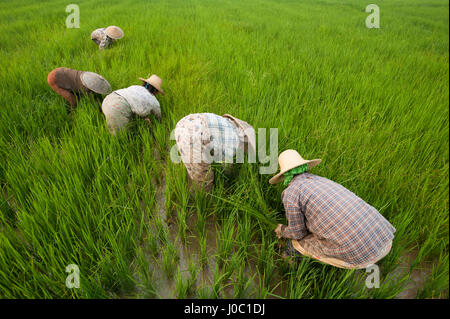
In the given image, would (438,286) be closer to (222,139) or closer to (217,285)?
(217,285)

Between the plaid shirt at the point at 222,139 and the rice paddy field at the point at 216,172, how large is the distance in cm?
13

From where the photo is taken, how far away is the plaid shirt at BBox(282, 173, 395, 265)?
78 cm

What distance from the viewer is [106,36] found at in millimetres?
3180

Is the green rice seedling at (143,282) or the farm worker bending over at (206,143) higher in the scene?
the farm worker bending over at (206,143)

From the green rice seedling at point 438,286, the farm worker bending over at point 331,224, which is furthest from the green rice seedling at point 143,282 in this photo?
the green rice seedling at point 438,286

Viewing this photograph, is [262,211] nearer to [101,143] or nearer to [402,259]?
[402,259]

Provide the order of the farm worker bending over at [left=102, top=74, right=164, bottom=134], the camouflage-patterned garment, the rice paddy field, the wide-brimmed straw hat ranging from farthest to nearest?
the camouflage-patterned garment, the wide-brimmed straw hat, the farm worker bending over at [left=102, top=74, right=164, bottom=134], the rice paddy field

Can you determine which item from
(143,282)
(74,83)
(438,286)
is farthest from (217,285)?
(74,83)

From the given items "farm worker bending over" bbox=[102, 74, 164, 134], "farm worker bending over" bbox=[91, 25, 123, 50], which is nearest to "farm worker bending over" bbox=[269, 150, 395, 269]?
"farm worker bending over" bbox=[102, 74, 164, 134]

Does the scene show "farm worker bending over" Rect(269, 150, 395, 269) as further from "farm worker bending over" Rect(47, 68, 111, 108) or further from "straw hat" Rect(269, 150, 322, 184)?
"farm worker bending over" Rect(47, 68, 111, 108)

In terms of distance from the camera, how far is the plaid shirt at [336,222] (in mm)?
782

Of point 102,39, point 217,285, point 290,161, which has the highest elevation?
point 102,39

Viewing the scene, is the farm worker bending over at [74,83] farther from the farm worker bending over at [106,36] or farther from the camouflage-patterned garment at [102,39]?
the camouflage-patterned garment at [102,39]

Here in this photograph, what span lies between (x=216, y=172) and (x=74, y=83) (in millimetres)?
1715
